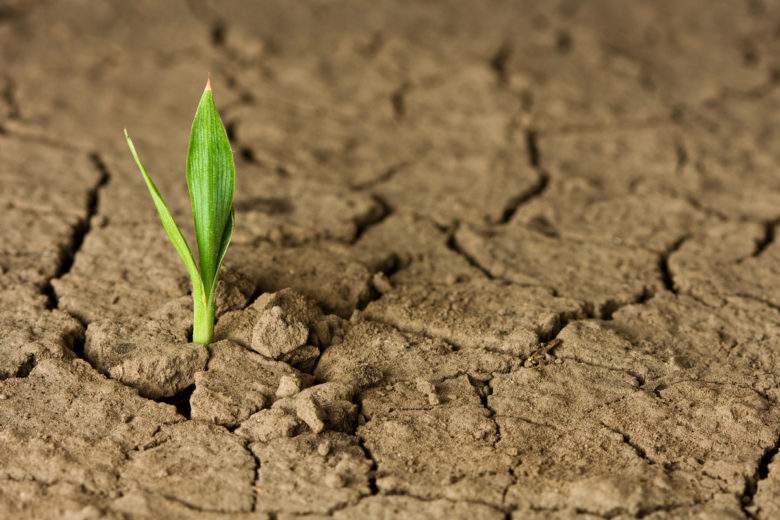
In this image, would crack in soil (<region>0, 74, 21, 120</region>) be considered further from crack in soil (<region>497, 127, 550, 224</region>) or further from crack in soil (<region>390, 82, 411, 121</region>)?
crack in soil (<region>497, 127, 550, 224</region>)

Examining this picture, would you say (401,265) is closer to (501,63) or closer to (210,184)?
(210,184)

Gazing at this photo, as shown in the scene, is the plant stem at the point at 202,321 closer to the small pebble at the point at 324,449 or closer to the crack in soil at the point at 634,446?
the small pebble at the point at 324,449

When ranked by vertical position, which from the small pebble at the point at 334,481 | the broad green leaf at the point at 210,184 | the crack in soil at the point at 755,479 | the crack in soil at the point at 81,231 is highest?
the broad green leaf at the point at 210,184

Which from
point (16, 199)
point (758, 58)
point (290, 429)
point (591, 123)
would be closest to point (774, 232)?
point (591, 123)

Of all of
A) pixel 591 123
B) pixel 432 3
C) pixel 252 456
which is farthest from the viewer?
pixel 432 3

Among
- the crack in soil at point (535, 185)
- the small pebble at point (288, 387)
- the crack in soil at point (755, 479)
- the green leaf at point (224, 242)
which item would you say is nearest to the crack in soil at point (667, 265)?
the crack in soil at point (535, 185)

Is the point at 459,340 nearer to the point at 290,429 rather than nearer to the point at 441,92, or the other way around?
the point at 290,429

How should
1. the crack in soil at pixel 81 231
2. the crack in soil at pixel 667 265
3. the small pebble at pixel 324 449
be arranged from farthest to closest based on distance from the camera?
the crack in soil at pixel 667 265, the crack in soil at pixel 81 231, the small pebble at pixel 324 449
